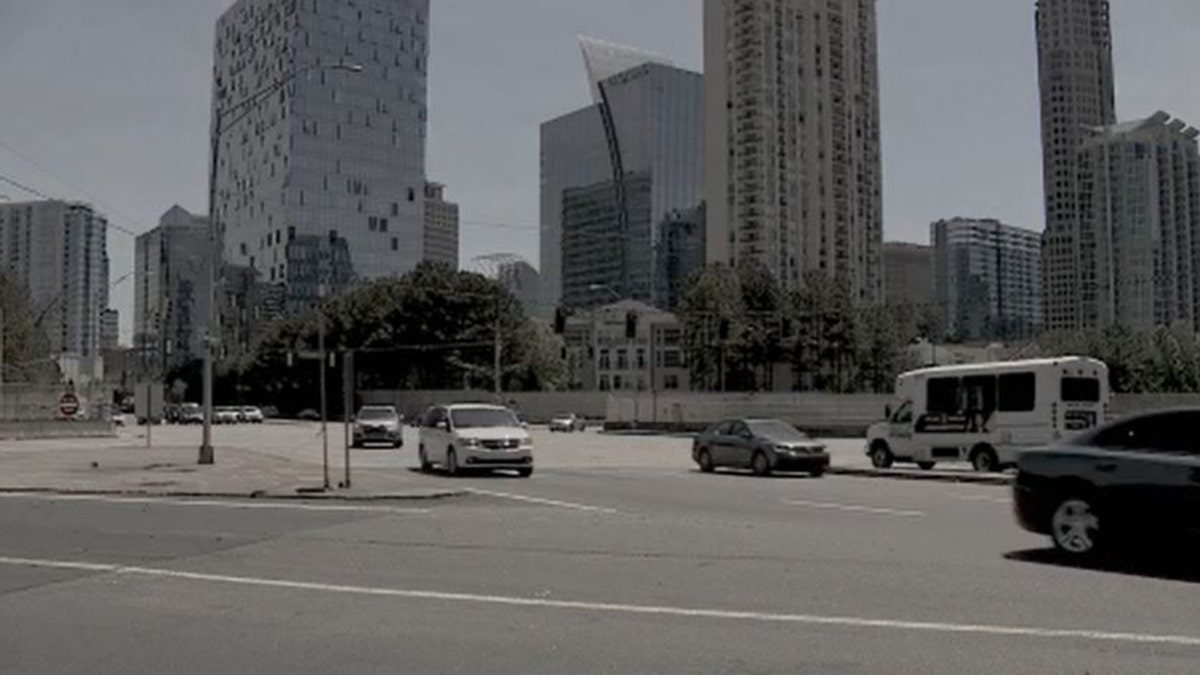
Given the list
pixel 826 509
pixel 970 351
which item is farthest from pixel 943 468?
pixel 970 351

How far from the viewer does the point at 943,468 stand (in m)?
31.6

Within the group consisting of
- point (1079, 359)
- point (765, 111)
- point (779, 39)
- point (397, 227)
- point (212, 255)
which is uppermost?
point (779, 39)

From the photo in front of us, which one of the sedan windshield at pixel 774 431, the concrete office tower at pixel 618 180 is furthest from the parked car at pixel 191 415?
the sedan windshield at pixel 774 431

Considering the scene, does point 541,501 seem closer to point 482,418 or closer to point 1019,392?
point 482,418

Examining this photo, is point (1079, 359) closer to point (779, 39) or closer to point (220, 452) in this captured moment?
point (220, 452)

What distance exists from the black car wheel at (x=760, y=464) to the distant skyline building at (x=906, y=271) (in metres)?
107

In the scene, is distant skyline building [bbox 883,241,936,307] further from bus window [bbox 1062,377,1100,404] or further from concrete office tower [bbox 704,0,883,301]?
bus window [bbox 1062,377,1100,404]

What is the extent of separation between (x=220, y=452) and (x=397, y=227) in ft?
399

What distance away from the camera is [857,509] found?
18.6m

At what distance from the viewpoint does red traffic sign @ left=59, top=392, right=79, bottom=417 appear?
56906mm

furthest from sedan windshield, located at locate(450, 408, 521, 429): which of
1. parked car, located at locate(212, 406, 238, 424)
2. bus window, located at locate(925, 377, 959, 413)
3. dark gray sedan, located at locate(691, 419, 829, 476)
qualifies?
parked car, located at locate(212, 406, 238, 424)

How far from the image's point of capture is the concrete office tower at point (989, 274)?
360 ft

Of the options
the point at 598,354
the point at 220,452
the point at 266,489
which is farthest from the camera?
the point at 598,354

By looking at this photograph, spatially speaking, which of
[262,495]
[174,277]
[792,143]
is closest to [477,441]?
[262,495]
